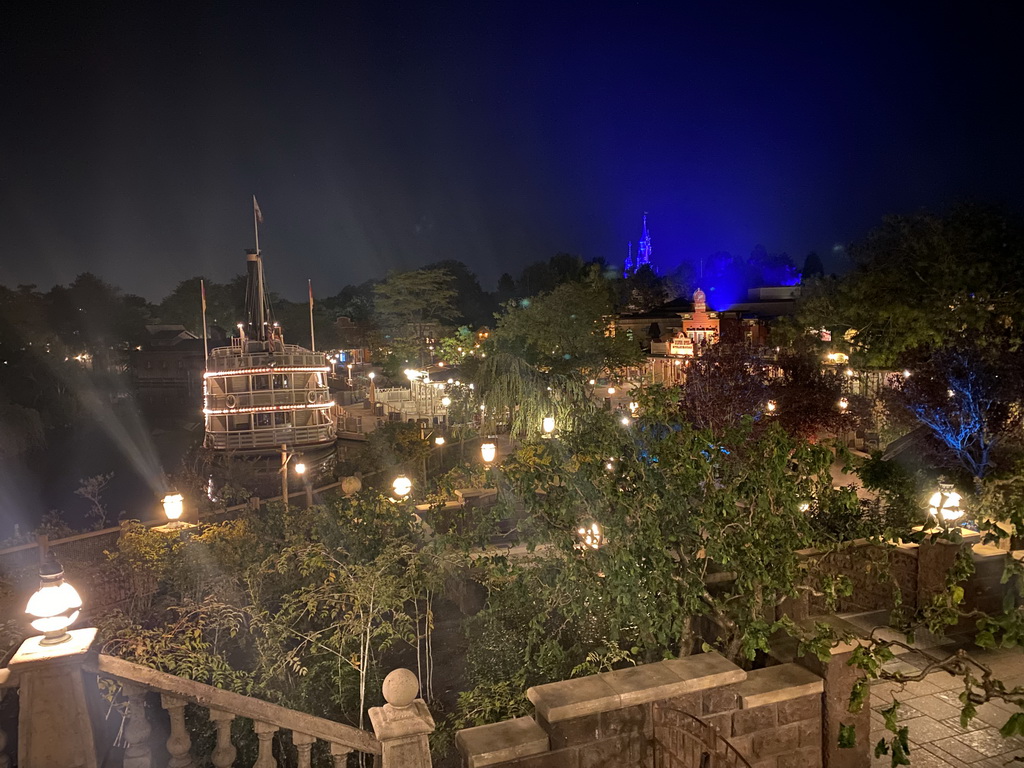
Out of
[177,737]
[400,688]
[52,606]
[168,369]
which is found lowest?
[177,737]

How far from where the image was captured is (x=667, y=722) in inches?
156

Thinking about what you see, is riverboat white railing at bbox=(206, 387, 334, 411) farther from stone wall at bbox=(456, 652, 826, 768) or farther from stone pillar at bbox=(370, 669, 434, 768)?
stone wall at bbox=(456, 652, 826, 768)

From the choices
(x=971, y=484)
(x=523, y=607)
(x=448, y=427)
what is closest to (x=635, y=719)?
(x=523, y=607)

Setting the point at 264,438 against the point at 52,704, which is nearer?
the point at 52,704

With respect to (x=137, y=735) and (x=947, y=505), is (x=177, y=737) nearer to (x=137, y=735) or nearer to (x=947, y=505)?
(x=137, y=735)

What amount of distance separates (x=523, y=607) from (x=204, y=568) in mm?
6041

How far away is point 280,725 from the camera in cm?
411

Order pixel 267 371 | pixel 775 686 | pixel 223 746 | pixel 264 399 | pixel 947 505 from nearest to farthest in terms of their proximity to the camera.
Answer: pixel 223 746, pixel 775 686, pixel 947 505, pixel 267 371, pixel 264 399

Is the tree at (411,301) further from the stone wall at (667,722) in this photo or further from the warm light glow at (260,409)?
the stone wall at (667,722)

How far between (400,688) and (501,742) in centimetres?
72

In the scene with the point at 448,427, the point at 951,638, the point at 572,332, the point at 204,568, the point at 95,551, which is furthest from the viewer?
the point at 572,332

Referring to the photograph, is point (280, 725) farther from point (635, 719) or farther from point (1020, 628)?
point (1020, 628)

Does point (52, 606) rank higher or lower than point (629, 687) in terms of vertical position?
higher

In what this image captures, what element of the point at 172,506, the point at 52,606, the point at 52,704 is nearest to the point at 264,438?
the point at 172,506
